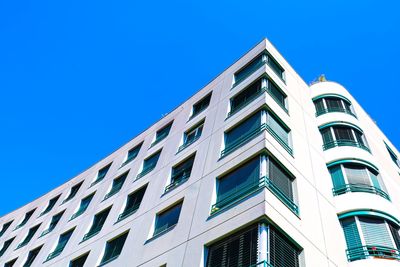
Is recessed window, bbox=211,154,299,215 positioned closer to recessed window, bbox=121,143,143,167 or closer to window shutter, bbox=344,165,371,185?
window shutter, bbox=344,165,371,185

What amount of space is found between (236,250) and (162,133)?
1582 cm

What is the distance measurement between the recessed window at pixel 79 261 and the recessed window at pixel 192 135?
7.44 meters

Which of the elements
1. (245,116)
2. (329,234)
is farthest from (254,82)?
(329,234)

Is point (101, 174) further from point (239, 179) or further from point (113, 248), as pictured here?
point (239, 179)

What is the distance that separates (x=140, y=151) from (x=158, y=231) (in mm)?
11075

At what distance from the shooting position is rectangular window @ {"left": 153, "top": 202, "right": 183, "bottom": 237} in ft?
52.5

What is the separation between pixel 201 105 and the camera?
82.0ft

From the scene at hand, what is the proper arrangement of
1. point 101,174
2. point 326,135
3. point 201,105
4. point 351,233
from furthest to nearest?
point 101,174 < point 201,105 < point 326,135 < point 351,233

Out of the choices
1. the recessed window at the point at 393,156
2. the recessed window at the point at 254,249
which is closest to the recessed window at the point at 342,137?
the recessed window at the point at 393,156

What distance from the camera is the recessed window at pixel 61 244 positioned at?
2281 cm

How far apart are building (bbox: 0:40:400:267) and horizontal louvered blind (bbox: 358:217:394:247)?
2.3 inches

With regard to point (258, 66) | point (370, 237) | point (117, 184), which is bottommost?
point (370, 237)

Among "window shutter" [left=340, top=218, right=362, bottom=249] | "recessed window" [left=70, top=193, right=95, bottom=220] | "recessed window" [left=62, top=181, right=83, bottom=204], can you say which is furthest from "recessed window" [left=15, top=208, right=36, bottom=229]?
"window shutter" [left=340, top=218, right=362, bottom=249]

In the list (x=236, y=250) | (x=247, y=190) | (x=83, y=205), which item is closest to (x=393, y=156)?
(x=247, y=190)
